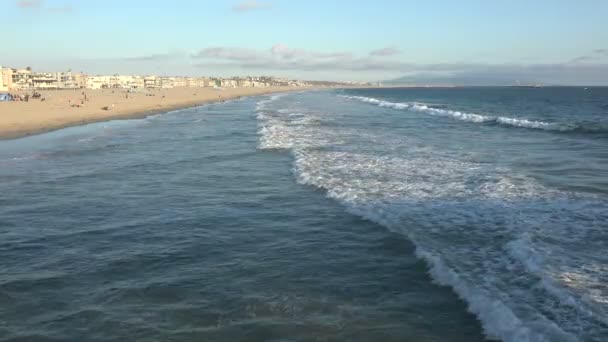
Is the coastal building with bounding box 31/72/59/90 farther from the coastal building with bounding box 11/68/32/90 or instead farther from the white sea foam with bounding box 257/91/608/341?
the white sea foam with bounding box 257/91/608/341

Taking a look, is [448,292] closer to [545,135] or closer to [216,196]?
[216,196]

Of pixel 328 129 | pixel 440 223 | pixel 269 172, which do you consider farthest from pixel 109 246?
pixel 328 129

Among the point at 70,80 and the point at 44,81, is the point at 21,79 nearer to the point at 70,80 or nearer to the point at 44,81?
the point at 44,81

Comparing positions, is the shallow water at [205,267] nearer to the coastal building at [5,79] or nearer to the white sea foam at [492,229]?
the white sea foam at [492,229]

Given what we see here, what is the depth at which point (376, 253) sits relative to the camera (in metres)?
9.00

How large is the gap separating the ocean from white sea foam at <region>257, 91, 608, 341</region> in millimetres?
40

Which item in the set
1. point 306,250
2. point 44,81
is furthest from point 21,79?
point 306,250

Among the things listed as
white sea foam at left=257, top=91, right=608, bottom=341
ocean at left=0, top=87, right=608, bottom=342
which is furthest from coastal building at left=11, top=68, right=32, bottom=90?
white sea foam at left=257, top=91, right=608, bottom=341

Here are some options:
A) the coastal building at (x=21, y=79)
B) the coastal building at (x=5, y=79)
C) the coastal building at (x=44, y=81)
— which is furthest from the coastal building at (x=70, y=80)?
the coastal building at (x=5, y=79)

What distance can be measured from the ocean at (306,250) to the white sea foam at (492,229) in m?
0.04

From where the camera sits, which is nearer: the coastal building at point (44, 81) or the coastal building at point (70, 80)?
the coastal building at point (44, 81)

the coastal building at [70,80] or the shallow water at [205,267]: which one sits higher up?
the coastal building at [70,80]

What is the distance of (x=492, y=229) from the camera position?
1028cm

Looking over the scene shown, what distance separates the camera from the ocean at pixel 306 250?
634 cm
